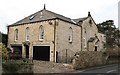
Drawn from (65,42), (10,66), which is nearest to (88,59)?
(65,42)

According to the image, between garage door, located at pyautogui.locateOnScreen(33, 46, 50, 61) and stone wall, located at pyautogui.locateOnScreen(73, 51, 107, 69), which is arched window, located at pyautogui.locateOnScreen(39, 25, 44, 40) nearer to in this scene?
garage door, located at pyautogui.locateOnScreen(33, 46, 50, 61)

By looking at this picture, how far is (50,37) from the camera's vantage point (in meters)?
32.3

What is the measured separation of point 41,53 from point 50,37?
355 cm

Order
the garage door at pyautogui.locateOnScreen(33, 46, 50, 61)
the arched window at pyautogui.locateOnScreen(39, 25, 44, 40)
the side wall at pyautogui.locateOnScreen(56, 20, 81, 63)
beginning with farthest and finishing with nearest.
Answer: the arched window at pyautogui.locateOnScreen(39, 25, 44, 40) < the garage door at pyautogui.locateOnScreen(33, 46, 50, 61) < the side wall at pyautogui.locateOnScreen(56, 20, 81, 63)

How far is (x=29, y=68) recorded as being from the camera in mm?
20156

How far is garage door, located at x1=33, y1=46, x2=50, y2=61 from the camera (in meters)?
33.0

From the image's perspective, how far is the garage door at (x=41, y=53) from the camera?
33.0 metres

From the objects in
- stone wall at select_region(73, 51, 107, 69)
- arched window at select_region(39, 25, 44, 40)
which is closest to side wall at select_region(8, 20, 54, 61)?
arched window at select_region(39, 25, 44, 40)

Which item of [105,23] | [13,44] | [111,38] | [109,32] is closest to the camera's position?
[13,44]

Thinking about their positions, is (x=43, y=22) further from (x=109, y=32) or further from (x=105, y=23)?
(x=105, y=23)

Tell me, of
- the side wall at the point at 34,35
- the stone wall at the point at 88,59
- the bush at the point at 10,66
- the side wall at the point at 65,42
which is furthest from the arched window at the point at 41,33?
the bush at the point at 10,66

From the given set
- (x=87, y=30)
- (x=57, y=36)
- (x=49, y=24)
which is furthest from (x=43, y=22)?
(x=87, y=30)

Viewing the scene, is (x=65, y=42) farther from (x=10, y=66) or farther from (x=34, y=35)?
(x=10, y=66)

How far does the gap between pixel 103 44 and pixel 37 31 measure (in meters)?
19.6
